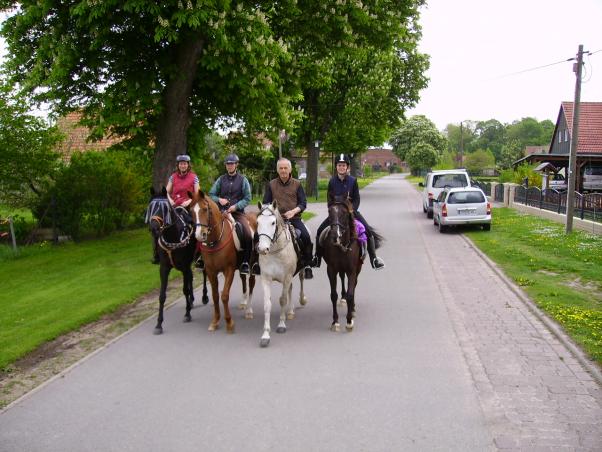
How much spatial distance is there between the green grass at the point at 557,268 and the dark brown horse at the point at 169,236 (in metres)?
5.82

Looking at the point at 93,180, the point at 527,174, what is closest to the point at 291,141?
the point at 527,174

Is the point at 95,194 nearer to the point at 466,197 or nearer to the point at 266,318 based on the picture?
the point at 266,318

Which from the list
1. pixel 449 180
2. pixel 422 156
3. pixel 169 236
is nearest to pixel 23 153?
pixel 169 236

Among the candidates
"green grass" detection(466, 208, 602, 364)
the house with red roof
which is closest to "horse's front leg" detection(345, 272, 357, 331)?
"green grass" detection(466, 208, 602, 364)

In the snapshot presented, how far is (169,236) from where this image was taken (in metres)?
8.46

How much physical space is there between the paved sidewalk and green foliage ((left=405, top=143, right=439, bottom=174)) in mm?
87540

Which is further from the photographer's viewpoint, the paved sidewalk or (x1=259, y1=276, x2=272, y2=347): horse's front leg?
(x1=259, y1=276, x2=272, y2=347): horse's front leg

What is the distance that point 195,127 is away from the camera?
56.2 ft

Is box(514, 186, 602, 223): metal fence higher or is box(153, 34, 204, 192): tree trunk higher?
box(153, 34, 204, 192): tree trunk

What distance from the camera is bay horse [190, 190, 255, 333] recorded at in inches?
302

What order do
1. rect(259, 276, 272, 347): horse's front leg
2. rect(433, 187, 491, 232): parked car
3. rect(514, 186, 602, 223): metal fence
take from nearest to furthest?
rect(259, 276, 272, 347): horse's front leg → rect(514, 186, 602, 223): metal fence → rect(433, 187, 491, 232): parked car

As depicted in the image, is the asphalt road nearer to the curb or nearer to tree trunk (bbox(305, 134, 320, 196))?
the curb

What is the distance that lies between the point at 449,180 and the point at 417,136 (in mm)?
78448

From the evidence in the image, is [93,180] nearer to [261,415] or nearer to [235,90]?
[235,90]
